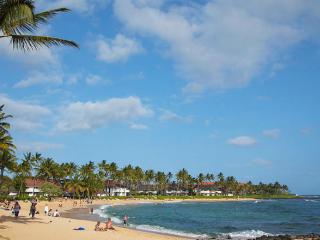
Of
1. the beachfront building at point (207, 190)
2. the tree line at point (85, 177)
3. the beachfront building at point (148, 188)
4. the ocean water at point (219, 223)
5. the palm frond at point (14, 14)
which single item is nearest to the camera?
A: the palm frond at point (14, 14)

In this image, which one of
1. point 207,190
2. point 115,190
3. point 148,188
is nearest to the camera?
point 115,190

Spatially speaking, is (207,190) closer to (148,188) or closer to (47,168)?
(148,188)

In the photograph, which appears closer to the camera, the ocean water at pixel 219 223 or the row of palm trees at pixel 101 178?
the ocean water at pixel 219 223

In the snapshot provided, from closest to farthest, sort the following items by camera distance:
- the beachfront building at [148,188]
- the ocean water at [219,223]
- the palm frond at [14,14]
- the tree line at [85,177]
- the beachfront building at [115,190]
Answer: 1. the palm frond at [14,14]
2. the ocean water at [219,223]
3. the tree line at [85,177]
4. the beachfront building at [115,190]
5. the beachfront building at [148,188]

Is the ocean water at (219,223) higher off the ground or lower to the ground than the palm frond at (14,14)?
lower

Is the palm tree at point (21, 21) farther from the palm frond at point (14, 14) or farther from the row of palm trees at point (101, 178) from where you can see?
the row of palm trees at point (101, 178)

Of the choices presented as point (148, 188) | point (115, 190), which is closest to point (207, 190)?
point (148, 188)

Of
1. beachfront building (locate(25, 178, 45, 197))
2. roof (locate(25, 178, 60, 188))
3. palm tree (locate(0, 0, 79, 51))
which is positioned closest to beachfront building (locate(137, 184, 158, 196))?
roof (locate(25, 178, 60, 188))

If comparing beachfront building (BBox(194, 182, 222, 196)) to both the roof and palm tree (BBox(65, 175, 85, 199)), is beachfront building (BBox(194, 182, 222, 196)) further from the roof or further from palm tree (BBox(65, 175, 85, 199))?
palm tree (BBox(65, 175, 85, 199))

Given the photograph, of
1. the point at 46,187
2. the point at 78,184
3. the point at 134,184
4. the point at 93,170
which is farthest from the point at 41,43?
the point at 134,184

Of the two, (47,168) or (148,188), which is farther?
(148,188)

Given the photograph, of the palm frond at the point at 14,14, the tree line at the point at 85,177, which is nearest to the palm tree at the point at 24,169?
the tree line at the point at 85,177

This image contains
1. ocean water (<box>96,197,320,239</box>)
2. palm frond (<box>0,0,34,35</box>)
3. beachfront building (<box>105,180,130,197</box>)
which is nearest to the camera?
palm frond (<box>0,0,34,35</box>)

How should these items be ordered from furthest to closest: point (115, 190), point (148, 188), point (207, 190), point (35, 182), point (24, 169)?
point (207, 190) < point (148, 188) < point (115, 190) < point (35, 182) < point (24, 169)
